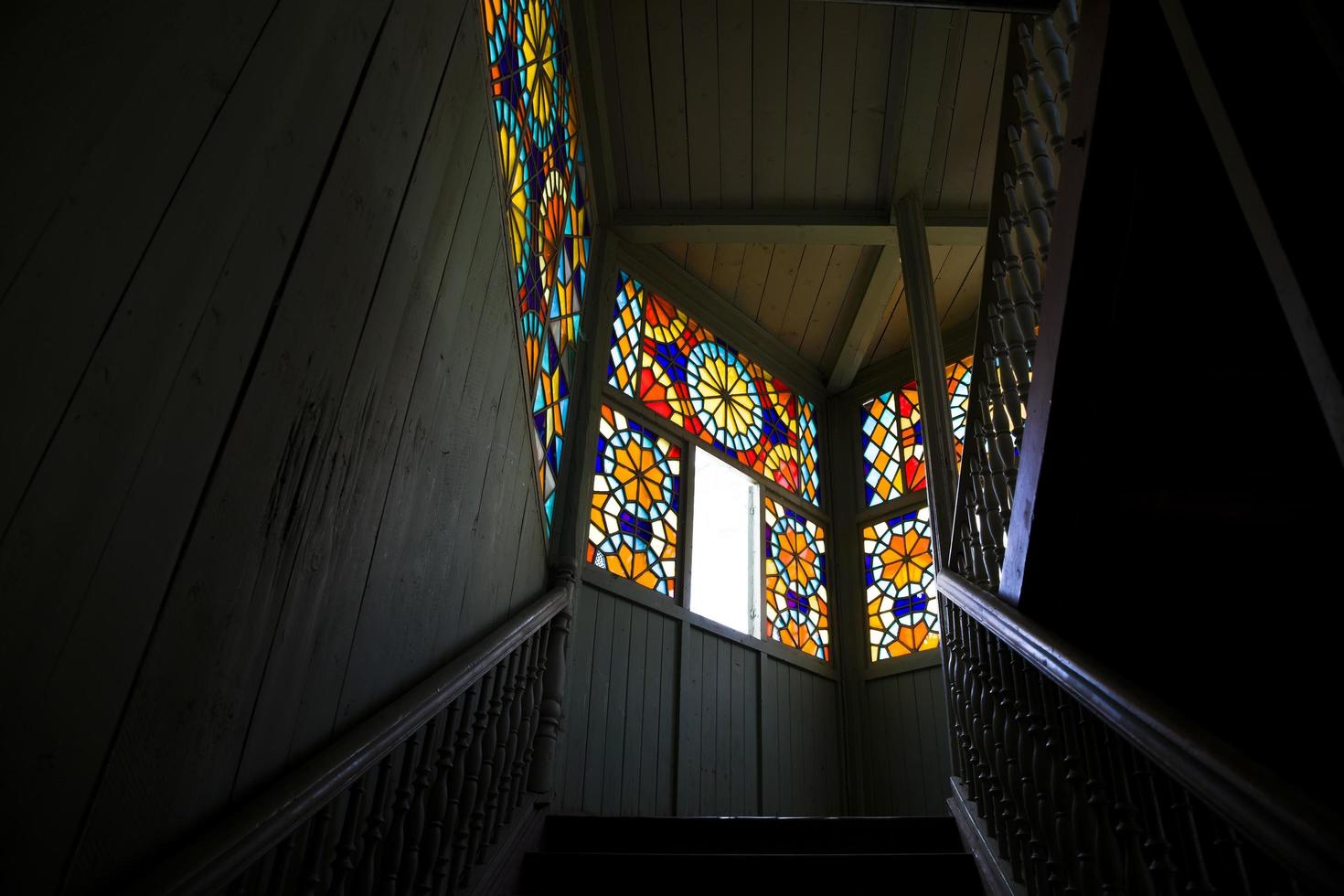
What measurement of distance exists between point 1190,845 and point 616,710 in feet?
9.25

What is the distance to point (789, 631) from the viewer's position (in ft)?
16.9

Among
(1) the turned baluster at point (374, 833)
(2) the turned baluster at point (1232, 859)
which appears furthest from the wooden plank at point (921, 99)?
(1) the turned baluster at point (374, 833)

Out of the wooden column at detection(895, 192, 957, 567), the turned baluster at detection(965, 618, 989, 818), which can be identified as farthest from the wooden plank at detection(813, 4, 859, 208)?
the turned baluster at detection(965, 618, 989, 818)

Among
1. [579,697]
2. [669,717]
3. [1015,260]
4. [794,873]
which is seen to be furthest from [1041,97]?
[669,717]

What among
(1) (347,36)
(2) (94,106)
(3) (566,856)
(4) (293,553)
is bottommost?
(3) (566,856)

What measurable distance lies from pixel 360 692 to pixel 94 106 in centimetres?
114

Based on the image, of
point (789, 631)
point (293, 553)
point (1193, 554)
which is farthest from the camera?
point (789, 631)

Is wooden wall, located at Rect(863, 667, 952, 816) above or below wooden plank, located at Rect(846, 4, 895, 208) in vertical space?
below

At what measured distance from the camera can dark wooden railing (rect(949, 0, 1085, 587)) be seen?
207cm

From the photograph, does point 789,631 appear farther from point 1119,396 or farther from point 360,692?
point 360,692

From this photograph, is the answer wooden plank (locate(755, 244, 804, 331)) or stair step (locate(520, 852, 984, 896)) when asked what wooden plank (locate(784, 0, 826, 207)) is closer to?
wooden plank (locate(755, 244, 804, 331))

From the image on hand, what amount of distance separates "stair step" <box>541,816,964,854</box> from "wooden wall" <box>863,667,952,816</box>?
1.81 m

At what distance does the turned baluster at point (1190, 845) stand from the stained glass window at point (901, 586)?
3.51 metres

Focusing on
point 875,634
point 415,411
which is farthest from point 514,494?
point 875,634
